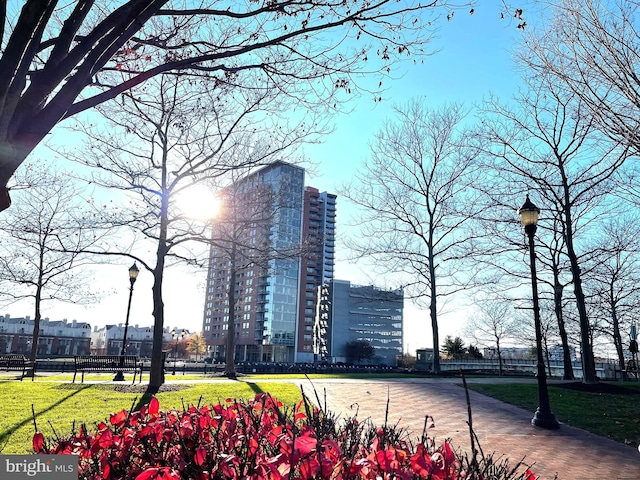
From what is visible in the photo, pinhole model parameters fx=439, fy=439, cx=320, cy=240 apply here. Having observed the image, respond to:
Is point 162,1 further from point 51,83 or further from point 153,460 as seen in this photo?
point 153,460

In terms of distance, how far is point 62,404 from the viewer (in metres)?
9.07

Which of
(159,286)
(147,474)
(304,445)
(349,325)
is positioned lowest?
(147,474)

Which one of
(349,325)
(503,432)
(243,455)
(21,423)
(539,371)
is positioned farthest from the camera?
(349,325)

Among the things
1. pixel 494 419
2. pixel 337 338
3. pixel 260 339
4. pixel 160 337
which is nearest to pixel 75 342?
pixel 260 339

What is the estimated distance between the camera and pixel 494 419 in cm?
973

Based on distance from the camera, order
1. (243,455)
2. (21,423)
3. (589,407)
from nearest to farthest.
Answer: (243,455) → (21,423) → (589,407)

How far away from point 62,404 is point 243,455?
846cm

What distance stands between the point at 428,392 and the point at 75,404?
31.6ft

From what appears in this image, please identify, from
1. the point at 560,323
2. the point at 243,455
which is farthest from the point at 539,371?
the point at 560,323

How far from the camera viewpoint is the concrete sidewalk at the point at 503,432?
20.1ft

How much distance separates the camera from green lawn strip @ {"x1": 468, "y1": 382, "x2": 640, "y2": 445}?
891 centimetres

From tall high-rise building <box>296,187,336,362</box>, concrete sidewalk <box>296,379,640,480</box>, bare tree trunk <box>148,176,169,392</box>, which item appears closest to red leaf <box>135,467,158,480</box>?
concrete sidewalk <box>296,379,640,480</box>

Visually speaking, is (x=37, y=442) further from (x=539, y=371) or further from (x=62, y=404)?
(x=539, y=371)

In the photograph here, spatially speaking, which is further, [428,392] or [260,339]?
[260,339]
